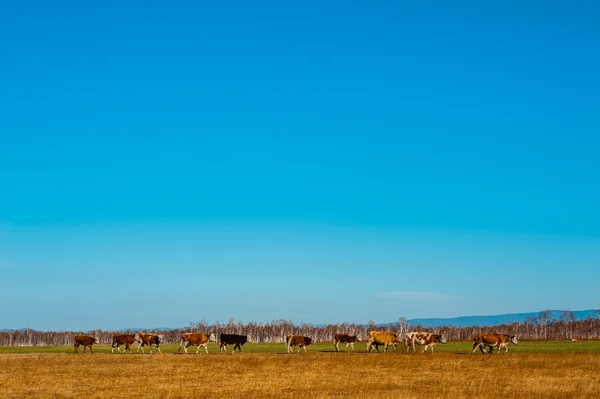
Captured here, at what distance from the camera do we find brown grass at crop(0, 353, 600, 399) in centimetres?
2481

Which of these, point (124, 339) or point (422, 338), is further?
point (124, 339)

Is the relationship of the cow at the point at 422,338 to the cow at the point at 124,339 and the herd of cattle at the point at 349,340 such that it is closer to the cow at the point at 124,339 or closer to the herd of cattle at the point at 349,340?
the herd of cattle at the point at 349,340

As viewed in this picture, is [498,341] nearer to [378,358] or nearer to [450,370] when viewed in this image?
[378,358]

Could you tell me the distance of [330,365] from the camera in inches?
1453

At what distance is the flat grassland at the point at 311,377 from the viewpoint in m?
24.8

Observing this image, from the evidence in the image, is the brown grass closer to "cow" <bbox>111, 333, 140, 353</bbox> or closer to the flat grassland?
the flat grassland

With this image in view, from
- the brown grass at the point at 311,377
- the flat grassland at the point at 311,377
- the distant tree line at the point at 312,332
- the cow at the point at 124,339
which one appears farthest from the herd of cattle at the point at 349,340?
the distant tree line at the point at 312,332

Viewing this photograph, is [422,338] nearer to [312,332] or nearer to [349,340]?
[349,340]

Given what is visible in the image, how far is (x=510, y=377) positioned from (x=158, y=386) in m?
15.3

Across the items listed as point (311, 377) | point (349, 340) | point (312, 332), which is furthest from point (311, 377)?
point (312, 332)

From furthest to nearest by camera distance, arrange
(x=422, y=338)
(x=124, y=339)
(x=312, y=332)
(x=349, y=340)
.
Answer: (x=312, y=332) → (x=349, y=340) → (x=124, y=339) → (x=422, y=338)

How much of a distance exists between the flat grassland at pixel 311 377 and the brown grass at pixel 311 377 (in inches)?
1.4

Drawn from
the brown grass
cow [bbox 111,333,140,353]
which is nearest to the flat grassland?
the brown grass

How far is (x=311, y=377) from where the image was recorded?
30359 mm
